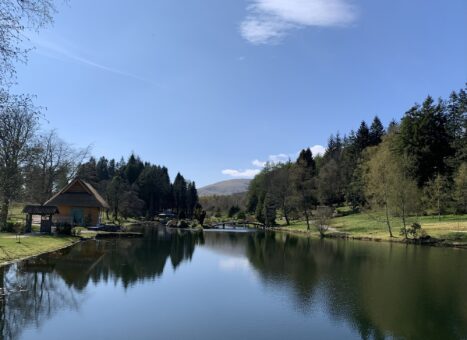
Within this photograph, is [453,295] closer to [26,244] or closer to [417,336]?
[417,336]

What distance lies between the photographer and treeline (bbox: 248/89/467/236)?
49812 mm

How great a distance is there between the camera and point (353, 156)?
83.5 meters

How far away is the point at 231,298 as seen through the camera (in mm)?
19250

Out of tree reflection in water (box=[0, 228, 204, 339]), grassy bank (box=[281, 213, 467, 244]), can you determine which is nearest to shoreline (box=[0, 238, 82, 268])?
tree reflection in water (box=[0, 228, 204, 339])

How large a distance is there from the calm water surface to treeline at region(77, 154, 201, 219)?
154 ft

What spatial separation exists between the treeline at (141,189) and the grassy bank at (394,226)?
31314mm

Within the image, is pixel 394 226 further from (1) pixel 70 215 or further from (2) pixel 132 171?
(2) pixel 132 171

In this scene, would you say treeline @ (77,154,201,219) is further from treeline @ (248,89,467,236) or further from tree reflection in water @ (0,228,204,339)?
tree reflection in water @ (0,228,204,339)

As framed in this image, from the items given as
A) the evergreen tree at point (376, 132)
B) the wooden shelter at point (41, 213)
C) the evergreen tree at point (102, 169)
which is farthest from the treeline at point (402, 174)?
the evergreen tree at point (102, 169)

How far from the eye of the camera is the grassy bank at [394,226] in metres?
43.8

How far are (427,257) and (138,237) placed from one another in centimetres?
2997

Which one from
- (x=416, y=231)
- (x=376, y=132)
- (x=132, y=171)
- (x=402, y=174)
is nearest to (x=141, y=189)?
(x=132, y=171)

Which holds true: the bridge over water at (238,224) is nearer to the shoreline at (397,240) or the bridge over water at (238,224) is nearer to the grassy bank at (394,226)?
the grassy bank at (394,226)

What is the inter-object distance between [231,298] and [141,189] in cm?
8099
